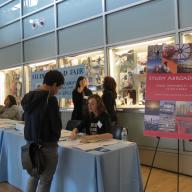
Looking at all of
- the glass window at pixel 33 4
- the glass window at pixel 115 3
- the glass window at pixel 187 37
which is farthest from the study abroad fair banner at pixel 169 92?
the glass window at pixel 33 4

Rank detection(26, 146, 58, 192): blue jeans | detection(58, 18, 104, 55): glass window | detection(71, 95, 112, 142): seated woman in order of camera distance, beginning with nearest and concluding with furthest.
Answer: detection(26, 146, 58, 192): blue jeans, detection(71, 95, 112, 142): seated woman, detection(58, 18, 104, 55): glass window

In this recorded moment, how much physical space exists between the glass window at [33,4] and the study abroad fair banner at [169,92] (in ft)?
13.7

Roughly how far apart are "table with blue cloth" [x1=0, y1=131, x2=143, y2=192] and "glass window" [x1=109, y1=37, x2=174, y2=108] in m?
2.15

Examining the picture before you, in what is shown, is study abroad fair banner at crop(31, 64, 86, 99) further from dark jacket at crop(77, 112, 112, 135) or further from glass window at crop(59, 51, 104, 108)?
dark jacket at crop(77, 112, 112, 135)

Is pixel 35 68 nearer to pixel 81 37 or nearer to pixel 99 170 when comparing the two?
pixel 81 37

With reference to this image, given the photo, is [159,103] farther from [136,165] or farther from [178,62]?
[136,165]

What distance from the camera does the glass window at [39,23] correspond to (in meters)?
6.45

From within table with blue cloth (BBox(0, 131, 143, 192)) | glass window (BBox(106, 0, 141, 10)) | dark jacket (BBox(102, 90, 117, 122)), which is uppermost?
glass window (BBox(106, 0, 141, 10))

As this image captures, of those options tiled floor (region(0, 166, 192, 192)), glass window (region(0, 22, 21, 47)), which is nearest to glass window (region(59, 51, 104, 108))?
tiled floor (region(0, 166, 192, 192))

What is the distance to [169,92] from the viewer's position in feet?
9.31

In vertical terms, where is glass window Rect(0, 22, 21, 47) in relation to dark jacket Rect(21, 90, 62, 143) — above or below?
above

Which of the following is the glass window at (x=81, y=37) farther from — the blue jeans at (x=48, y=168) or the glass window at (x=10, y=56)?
the blue jeans at (x=48, y=168)

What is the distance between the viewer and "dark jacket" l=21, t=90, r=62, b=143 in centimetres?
246

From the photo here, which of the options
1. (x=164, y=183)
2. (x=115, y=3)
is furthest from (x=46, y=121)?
(x=115, y=3)
